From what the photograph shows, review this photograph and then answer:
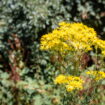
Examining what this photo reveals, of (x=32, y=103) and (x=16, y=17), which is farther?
(x=16, y=17)

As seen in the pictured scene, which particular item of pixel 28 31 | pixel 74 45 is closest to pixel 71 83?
pixel 74 45

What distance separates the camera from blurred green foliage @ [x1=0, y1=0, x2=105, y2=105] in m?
4.24

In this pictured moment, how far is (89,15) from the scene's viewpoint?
5.28m

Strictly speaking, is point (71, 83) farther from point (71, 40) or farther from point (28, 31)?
point (28, 31)

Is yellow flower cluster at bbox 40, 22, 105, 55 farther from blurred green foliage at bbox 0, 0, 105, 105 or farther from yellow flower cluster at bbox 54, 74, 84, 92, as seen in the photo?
blurred green foliage at bbox 0, 0, 105, 105

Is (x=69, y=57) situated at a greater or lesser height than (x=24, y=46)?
greater

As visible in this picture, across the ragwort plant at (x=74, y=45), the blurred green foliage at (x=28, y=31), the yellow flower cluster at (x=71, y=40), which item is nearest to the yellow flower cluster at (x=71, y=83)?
the ragwort plant at (x=74, y=45)

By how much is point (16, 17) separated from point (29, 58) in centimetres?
68

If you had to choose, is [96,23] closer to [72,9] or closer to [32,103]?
[72,9]

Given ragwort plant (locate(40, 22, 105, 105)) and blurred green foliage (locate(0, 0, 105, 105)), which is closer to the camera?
ragwort plant (locate(40, 22, 105, 105))

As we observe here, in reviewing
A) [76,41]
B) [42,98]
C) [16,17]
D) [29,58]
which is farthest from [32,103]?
[76,41]

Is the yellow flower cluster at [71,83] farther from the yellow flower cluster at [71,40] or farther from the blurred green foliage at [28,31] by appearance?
the blurred green foliage at [28,31]

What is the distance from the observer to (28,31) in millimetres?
4746

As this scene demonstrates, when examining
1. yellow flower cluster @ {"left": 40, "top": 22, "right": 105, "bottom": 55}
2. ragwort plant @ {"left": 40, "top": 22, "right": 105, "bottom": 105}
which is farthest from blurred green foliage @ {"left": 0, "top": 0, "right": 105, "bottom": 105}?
yellow flower cluster @ {"left": 40, "top": 22, "right": 105, "bottom": 55}
